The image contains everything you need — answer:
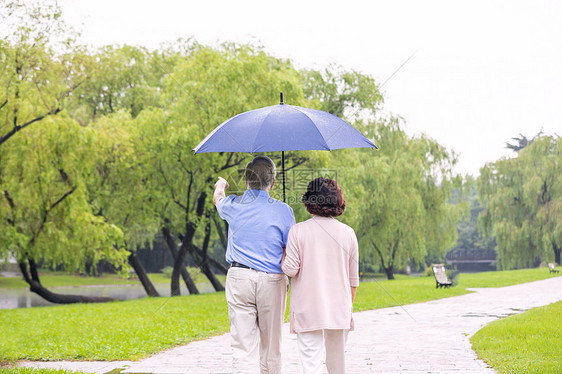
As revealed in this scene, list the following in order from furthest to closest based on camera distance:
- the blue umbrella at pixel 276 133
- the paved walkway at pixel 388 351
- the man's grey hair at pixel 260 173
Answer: the paved walkway at pixel 388 351 < the blue umbrella at pixel 276 133 < the man's grey hair at pixel 260 173

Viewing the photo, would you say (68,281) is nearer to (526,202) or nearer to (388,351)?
(526,202)

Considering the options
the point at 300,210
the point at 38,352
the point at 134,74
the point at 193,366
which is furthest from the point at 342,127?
the point at 134,74

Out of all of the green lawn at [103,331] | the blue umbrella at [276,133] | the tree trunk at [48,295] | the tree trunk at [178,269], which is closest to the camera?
the blue umbrella at [276,133]

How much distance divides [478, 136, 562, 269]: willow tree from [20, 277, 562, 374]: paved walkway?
20.9m

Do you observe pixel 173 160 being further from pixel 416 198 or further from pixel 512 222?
pixel 512 222

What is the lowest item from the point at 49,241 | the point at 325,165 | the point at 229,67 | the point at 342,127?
the point at 49,241

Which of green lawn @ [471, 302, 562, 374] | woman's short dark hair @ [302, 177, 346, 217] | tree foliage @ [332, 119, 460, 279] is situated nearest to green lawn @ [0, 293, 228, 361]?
woman's short dark hair @ [302, 177, 346, 217]

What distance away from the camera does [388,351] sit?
6.67m

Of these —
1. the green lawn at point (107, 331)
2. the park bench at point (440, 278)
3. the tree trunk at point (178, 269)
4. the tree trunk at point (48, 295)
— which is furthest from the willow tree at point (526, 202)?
the tree trunk at point (48, 295)

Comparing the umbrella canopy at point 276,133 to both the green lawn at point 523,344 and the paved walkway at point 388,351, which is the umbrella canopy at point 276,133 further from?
the green lawn at point 523,344

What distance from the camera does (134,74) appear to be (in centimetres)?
2205

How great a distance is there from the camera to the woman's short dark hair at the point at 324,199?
3.74 metres

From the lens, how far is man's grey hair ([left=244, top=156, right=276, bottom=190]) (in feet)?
12.9

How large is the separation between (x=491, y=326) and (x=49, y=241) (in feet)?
40.0
